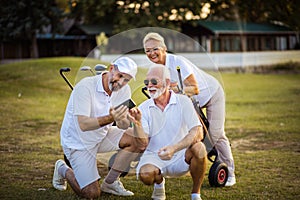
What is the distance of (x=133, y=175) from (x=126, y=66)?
195 cm

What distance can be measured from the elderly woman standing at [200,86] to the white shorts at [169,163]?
624 mm

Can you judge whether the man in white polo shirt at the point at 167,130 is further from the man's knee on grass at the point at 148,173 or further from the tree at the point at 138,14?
the tree at the point at 138,14

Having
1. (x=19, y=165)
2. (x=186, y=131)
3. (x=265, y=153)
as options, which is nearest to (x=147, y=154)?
(x=186, y=131)

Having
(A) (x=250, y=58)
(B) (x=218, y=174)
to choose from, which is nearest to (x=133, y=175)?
(B) (x=218, y=174)

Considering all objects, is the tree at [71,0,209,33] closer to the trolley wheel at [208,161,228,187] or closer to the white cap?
the trolley wheel at [208,161,228,187]

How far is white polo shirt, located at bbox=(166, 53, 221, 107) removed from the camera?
5.09 meters

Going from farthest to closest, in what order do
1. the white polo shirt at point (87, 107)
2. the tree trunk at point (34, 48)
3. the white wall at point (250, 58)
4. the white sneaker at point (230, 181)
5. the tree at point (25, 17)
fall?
the tree trunk at point (34, 48) < the tree at point (25, 17) < the white wall at point (250, 58) < the white sneaker at point (230, 181) < the white polo shirt at point (87, 107)

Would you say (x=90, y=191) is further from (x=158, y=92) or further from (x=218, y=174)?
(x=218, y=174)

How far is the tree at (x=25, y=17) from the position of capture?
3203 cm

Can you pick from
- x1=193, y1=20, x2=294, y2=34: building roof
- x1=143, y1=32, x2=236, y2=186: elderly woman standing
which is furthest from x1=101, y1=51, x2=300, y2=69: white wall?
x1=143, y1=32, x2=236, y2=186: elderly woman standing

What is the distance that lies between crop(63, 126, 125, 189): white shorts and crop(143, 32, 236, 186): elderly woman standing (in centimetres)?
75

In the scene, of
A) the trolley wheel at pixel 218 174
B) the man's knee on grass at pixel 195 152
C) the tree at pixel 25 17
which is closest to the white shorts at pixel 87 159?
the man's knee on grass at pixel 195 152

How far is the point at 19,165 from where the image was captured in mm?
6801

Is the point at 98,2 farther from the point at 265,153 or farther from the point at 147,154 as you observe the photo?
the point at 147,154
